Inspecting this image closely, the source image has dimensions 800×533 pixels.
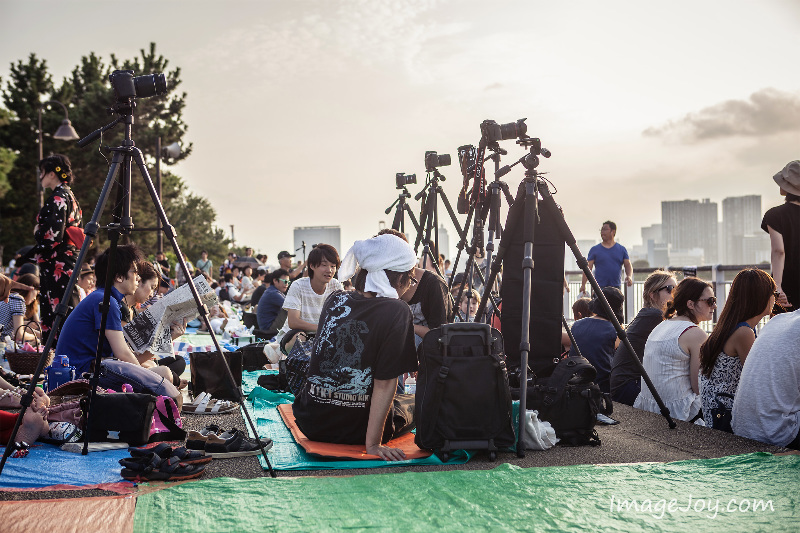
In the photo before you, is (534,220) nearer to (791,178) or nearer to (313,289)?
(791,178)

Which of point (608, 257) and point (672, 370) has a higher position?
point (608, 257)

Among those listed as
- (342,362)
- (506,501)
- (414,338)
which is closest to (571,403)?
(414,338)

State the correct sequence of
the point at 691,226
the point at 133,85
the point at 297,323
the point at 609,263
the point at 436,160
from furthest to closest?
the point at 691,226 → the point at 609,263 → the point at 297,323 → the point at 436,160 → the point at 133,85

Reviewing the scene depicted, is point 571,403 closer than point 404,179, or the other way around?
point 571,403

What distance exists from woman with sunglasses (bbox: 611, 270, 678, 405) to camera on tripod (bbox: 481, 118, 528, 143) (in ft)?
5.32

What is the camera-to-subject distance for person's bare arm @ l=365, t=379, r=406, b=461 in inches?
143

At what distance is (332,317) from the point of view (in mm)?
3900

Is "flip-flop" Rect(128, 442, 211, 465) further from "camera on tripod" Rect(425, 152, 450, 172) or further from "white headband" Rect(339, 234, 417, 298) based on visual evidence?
"camera on tripod" Rect(425, 152, 450, 172)

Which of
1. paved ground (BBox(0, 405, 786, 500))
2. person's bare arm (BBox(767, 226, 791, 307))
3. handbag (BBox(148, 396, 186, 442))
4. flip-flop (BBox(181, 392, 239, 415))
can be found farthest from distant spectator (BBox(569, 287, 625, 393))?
handbag (BBox(148, 396, 186, 442))

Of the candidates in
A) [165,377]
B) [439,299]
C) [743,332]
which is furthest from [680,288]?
[165,377]

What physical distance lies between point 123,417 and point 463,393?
1.93 m

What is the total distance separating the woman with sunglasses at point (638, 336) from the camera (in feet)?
16.9

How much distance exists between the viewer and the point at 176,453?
343 centimetres

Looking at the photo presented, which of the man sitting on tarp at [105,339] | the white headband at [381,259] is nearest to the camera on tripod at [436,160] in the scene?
the white headband at [381,259]
